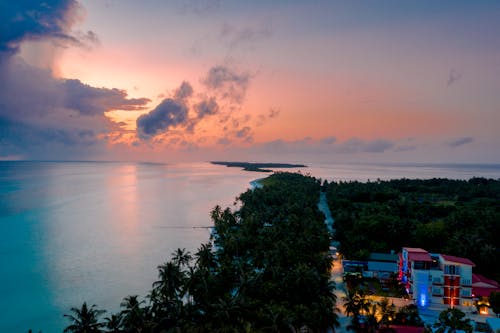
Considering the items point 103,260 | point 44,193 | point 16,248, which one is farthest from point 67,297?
point 44,193

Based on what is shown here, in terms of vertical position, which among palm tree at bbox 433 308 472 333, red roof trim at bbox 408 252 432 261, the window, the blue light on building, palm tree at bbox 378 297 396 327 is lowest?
the blue light on building

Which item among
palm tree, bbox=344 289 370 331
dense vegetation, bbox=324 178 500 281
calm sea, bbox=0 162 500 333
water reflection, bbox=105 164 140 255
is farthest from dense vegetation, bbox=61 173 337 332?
water reflection, bbox=105 164 140 255

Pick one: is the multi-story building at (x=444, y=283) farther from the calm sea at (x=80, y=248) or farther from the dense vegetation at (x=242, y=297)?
the calm sea at (x=80, y=248)

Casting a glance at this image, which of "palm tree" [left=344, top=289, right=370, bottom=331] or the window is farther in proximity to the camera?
the window

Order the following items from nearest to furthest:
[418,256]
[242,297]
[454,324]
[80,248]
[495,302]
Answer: [454,324] < [242,297] < [495,302] < [418,256] < [80,248]

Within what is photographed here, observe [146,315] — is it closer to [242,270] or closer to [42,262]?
[242,270]

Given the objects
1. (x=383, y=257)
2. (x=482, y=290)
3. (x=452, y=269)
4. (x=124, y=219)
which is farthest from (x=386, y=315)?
(x=124, y=219)

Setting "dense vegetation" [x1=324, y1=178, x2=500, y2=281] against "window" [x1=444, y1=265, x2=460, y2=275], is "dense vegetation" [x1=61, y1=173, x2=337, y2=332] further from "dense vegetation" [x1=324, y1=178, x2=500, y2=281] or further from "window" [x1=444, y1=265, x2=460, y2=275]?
"window" [x1=444, y1=265, x2=460, y2=275]

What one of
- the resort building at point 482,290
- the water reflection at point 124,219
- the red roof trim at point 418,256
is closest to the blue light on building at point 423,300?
the red roof trim at point 418,256

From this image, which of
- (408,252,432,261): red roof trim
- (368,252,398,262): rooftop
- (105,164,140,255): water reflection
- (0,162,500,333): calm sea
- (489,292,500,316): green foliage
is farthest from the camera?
(105,164,140,255): water reflection

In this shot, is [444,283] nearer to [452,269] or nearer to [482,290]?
[452,269]

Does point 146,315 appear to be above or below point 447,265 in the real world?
below
